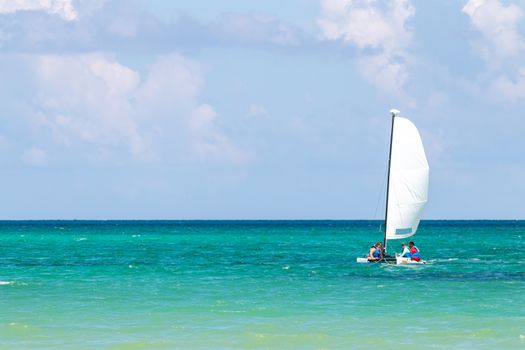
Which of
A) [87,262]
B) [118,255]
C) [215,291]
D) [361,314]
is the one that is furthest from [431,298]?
Result: [118,255]

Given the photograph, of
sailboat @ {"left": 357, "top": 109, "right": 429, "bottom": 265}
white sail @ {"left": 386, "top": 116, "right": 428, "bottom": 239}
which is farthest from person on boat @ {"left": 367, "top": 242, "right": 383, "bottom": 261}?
white sail @ {"left": 386, "top": 116, "right": 428, "bottom": 239}

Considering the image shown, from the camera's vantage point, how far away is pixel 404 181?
7406 cm

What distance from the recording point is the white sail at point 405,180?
73.2 metres

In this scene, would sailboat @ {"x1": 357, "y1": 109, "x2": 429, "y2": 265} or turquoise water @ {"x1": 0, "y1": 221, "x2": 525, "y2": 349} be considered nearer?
turquoise water @ {"x1": 0, "y1": 221, "x2": 525, "y2": 349}

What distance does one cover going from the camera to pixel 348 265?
75125 mm

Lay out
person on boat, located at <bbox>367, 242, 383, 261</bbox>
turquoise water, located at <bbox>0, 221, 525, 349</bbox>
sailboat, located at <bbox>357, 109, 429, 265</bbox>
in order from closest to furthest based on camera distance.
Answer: turquoise water, located at <bbox>0, 221, 525, 349</bbox>
person on boat, located at <bbox>367, 242, 383, 261</bbox>
sailboat, located at <bbox>357, 109, 429, 265</bbox>

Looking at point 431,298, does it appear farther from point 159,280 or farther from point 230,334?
point 159,280

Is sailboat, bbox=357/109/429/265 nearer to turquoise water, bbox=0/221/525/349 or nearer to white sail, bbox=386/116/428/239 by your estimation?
white sail, bbox=386/116/428/239

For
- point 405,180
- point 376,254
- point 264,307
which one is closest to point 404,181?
A: point 405,180

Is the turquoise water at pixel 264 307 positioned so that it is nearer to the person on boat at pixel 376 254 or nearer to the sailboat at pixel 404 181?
the person on boat at pixel 376 254

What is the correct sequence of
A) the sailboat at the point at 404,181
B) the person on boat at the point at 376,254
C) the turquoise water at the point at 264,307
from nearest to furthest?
the turquoise water at the point at 264,307 < the person on boat at the point at 376,254 < the sailboat at the point at 404,181

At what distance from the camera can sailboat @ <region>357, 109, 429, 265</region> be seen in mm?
73125

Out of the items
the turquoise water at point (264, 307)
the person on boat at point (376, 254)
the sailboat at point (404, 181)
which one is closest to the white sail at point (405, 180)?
the sailboat at point (404, 181)

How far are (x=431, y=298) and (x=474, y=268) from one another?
2426 cm
